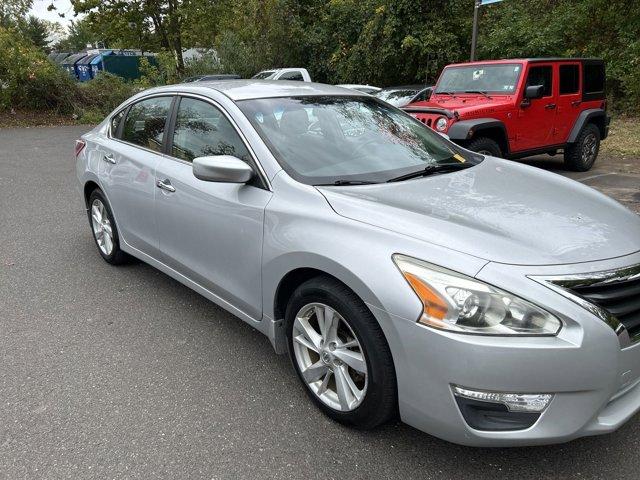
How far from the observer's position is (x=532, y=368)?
1.92m

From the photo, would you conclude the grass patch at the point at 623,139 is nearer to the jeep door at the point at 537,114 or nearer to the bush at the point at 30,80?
the jeep door at the point at 537,114

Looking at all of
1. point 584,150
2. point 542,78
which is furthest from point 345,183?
point 584,150

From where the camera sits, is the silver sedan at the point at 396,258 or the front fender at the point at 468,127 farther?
the front fender at the point at 468,127

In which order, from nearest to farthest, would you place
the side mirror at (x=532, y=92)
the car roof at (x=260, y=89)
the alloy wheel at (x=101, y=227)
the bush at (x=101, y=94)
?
the car roof at (x=260, y=89) → the alloy wheel at (x=101, y=227) → the side mirror at (x=532, y=92) → the bush at (x=101, y=94)

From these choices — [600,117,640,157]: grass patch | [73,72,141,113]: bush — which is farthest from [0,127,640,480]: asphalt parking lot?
[73,72,141,113]: bush

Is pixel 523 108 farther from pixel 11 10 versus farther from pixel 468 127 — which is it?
pixel 11 10

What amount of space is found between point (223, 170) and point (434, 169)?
49.6 inches

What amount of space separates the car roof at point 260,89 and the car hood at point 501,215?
1032 mm

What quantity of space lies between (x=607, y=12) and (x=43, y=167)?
1540 centimetres

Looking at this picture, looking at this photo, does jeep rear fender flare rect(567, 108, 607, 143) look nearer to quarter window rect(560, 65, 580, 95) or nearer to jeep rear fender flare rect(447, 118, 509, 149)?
quarter window rect(560, 65, 580, 95)

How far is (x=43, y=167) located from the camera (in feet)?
33.0

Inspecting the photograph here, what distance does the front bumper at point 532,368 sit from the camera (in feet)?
6.32

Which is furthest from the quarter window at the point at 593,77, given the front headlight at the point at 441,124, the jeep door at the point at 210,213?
the jeep door at the point at 210,213

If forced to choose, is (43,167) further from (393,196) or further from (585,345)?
(585,345)
